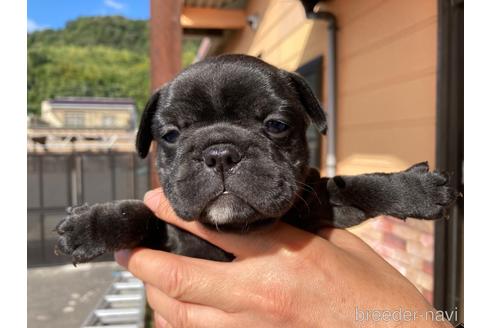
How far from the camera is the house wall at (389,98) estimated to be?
9.89 ft

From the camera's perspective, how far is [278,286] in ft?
4.70

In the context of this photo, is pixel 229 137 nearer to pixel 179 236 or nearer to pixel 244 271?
pixel 244 271

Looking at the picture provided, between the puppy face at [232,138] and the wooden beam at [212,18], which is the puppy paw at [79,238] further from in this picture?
the wooden beam at [212,18]

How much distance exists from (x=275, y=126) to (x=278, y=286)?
60cm

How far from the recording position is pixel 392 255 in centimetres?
362

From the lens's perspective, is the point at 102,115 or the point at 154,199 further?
the point at 102,115

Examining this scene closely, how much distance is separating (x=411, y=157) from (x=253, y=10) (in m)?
5.22

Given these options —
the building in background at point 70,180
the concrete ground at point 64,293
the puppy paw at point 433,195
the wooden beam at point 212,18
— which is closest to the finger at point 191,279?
the puppy paw at point 433,195

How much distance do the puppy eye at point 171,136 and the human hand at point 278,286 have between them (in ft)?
1.19

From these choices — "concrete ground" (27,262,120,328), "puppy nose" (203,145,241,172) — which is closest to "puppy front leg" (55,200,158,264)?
"puppy nose" (203,145,241,172)

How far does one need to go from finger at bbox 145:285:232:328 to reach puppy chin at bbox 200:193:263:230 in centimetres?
31

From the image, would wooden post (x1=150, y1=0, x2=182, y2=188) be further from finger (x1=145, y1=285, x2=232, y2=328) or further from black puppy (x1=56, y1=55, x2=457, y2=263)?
finger (x1=145, y1=285, x2=232, y2=328)

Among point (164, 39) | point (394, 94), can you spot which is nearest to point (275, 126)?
point (394, 94)

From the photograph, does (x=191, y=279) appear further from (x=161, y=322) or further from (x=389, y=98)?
(x=389, y=98)
